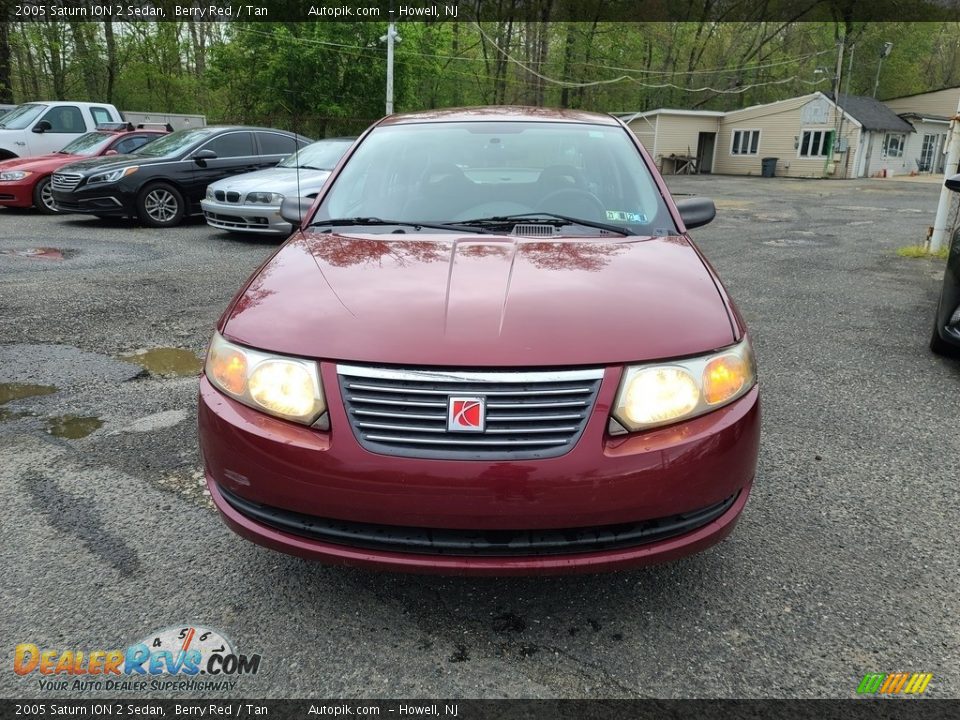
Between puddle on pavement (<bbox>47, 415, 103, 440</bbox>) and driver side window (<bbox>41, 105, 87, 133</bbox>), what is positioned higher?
driver side window (<bbox>41, 105, 87, 133</bbox>)

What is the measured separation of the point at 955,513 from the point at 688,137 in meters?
39.2

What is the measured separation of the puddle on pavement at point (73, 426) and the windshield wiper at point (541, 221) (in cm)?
216

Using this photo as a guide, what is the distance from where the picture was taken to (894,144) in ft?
121

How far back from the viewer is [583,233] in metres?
2.82

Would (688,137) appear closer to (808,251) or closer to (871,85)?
(871,85)

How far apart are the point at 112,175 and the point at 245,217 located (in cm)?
253

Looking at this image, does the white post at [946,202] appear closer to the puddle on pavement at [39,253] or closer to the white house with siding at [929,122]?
the puddle on pavement at [39,253]

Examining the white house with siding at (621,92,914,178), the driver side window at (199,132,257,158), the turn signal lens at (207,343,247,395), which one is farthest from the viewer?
the white house with siding at (621,92,914,178)

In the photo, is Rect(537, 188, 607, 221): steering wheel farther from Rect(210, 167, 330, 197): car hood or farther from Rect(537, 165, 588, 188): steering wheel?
Rect(210, 167, 330, 197): car hood

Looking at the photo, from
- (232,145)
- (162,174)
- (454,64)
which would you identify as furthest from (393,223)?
(454,64)

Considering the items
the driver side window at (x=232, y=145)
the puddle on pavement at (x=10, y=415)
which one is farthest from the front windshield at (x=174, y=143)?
the puddle on pavement at (x=10, y=415)

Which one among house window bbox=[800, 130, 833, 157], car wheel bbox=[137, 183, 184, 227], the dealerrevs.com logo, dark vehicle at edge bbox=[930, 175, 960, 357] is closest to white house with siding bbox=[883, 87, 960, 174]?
house window bbox=[800, 130, 833, 157]

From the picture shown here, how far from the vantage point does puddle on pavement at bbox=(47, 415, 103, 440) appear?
11.3 feet

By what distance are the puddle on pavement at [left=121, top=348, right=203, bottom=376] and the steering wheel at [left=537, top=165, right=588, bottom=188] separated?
2.48 m
